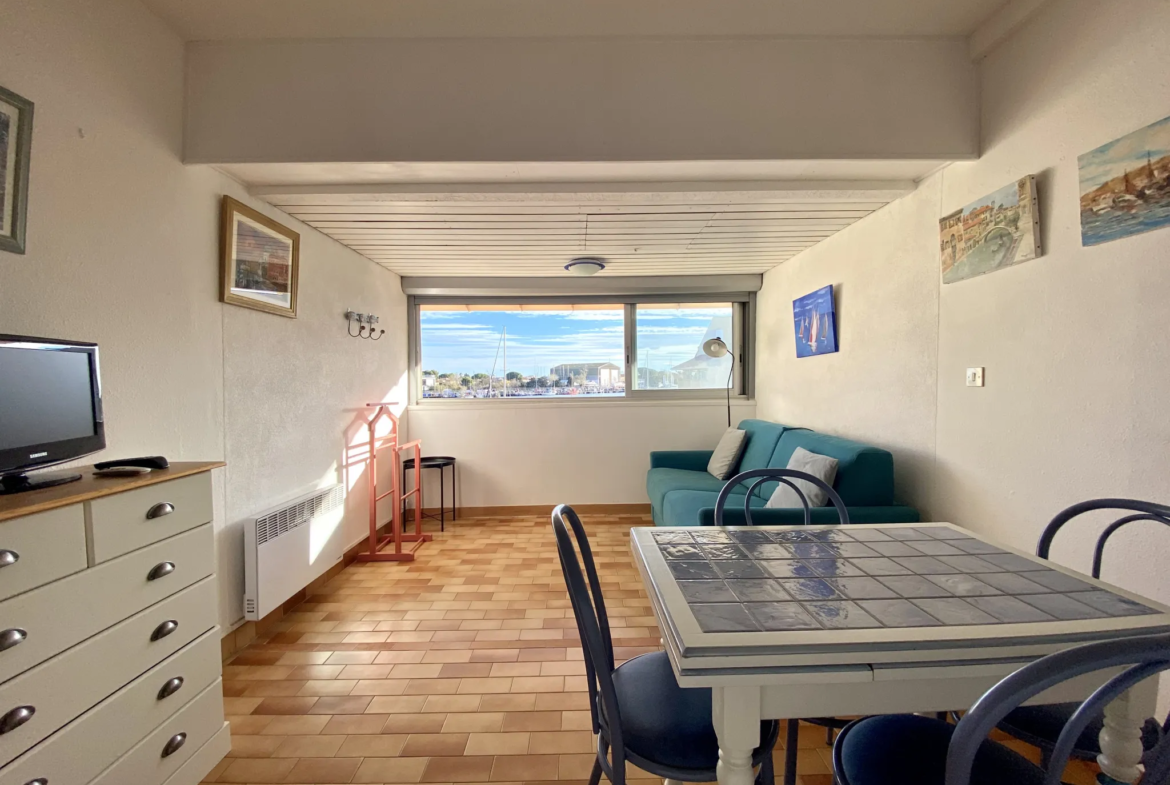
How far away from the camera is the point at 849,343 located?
303 cm

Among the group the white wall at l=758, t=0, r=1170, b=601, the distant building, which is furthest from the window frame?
the white wall at l=758, t=0, r=1170, b=601

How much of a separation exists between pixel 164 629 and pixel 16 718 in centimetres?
37

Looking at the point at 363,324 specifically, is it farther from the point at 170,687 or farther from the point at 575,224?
the point at 170,687

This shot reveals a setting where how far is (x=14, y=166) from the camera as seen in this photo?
1.32 m

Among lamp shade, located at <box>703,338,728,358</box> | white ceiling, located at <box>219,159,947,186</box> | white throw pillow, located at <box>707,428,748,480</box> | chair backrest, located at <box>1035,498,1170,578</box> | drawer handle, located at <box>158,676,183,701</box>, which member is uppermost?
white ceiling, located at <box>219,159,947,186</box>

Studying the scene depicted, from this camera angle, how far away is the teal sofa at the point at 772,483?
2.10 metres

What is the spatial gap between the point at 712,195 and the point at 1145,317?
1.57 m

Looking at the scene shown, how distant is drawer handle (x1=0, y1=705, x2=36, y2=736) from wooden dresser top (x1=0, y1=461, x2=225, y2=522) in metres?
0.41

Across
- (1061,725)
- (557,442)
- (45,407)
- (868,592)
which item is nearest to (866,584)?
(868,592)

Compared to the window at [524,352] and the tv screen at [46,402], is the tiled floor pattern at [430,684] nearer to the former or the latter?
the tv screen at [46,402]

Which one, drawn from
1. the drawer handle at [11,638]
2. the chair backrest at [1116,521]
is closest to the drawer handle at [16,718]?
the drawer handle at [11,638]

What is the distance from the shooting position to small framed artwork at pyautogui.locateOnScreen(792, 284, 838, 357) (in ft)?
10.5

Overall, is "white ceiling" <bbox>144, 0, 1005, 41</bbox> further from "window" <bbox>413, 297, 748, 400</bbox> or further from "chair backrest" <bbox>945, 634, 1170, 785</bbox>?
"window" <bbox>413, 297, 748, 400</bbox>

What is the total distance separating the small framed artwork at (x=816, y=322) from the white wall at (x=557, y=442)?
1214 mm
